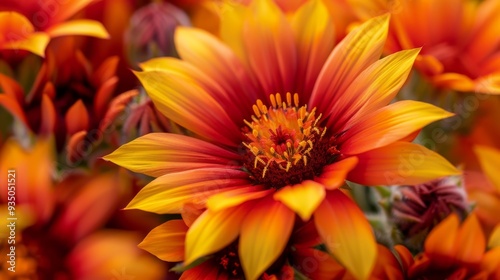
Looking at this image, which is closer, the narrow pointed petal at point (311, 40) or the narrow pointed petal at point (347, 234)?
the narrow pointed petal at point (347, 234)

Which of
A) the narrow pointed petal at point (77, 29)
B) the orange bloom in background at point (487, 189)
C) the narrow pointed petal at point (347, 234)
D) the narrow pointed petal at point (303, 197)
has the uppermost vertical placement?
the narrow pointed petal at point (77, 29)

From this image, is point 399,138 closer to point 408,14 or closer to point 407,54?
point 407,54

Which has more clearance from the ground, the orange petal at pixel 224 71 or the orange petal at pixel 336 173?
the orange petal at pixel 224 71

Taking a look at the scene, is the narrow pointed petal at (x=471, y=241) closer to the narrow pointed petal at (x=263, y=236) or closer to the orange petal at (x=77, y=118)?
the narrow pointed petal at (x=263, y=236)

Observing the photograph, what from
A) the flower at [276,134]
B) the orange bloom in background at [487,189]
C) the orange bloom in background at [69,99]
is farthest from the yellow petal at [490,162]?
the orange bloom in background at [69,99]

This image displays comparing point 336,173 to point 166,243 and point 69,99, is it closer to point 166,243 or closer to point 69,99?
point 166,243

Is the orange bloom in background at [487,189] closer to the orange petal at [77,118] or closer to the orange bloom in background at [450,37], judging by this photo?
the orange bloom in background at [450,37]

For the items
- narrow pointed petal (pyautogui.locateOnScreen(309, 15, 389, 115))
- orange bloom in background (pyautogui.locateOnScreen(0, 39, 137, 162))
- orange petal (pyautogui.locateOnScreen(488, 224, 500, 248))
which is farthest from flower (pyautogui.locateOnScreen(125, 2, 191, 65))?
orange petal (pyautogui.locateOnScreen(488, 224, 500, 248))
